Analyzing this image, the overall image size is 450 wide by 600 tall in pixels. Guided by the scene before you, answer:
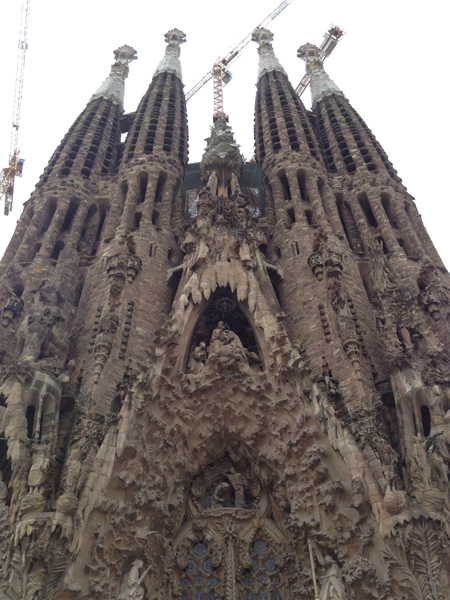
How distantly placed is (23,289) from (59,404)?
5.95 meters

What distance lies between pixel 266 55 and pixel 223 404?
30040 millimetres

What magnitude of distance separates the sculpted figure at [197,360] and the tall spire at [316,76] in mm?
21777

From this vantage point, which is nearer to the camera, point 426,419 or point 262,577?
point 262,577

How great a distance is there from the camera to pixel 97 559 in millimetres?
10570

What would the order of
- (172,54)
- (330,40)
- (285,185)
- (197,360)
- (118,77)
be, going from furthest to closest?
(330,40) < (172,54) < (118,77) < (285,185) < (197,360)

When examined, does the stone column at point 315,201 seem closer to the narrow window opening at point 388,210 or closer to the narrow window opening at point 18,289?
the narrow window opening at point 388,210

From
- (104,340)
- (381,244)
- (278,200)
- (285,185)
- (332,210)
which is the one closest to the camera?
(104,340)

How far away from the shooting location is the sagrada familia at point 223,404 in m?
10.6

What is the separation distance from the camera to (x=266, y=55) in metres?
37.3

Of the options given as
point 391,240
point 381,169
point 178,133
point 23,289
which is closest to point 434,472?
point 391,240

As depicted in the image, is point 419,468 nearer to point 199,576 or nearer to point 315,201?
point 199,576

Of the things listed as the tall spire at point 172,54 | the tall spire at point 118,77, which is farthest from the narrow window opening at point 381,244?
the tall spire at point 172,54

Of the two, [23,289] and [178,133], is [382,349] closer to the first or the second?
[23,289]

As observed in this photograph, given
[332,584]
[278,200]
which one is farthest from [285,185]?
[332,584]
